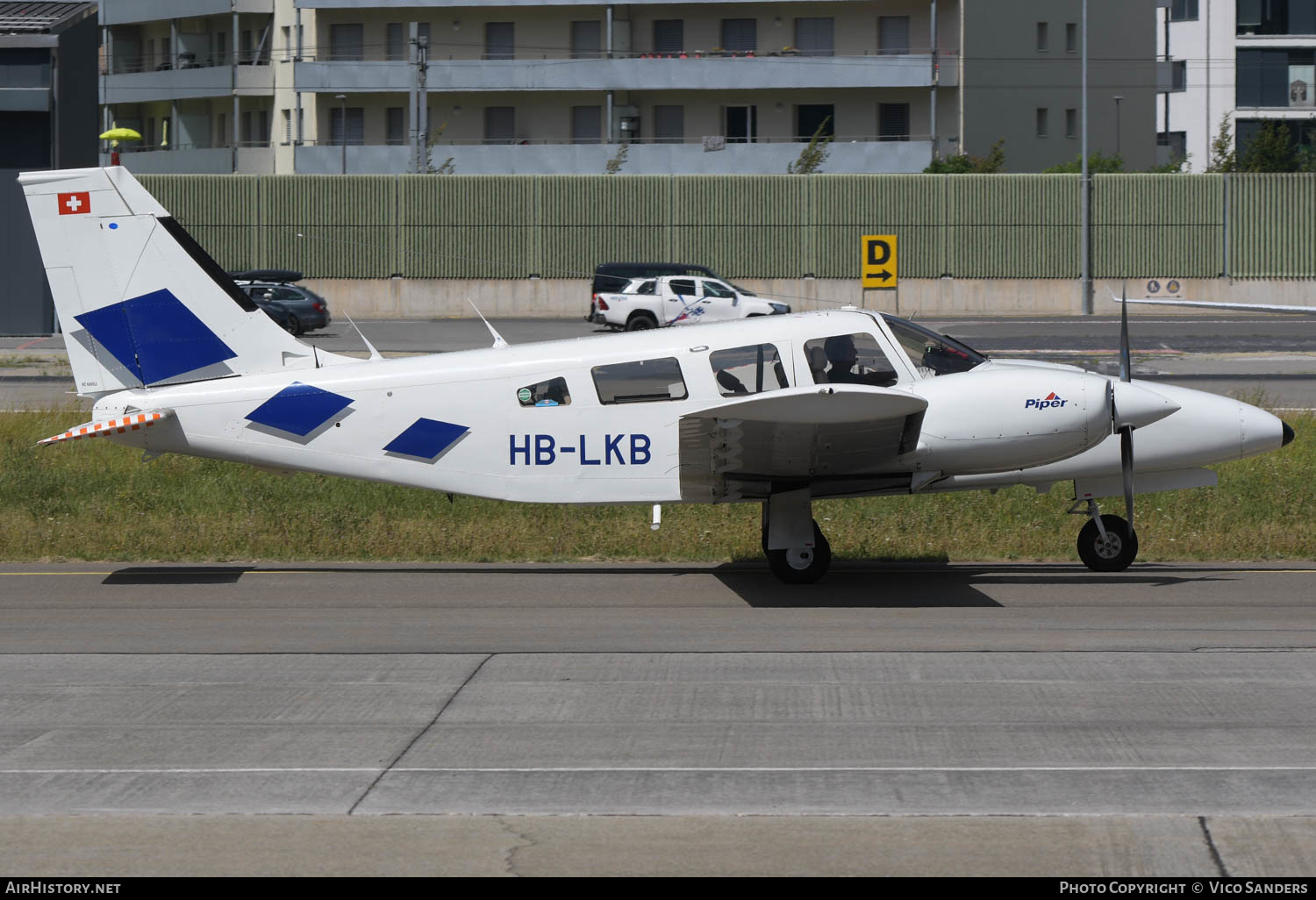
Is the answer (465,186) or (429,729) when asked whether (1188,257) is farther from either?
(429,729)

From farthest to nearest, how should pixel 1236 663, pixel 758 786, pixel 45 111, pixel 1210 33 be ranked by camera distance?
pixel 1210 33, pixel 45 111, pixel 1236 663, pixel 758 786

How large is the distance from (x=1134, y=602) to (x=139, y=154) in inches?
2946

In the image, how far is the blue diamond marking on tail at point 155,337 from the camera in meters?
13.8

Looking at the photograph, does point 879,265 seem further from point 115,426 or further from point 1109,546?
point 115,426

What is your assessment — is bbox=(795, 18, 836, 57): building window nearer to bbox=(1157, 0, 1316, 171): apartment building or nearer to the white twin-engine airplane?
bbox=(1157, 0, 1316, 171): apartment building

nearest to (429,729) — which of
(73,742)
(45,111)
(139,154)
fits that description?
(73,742)

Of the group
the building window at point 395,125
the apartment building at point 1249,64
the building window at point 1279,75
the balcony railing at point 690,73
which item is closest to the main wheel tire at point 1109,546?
the balcony railing at point 690,73

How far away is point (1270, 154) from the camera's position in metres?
62.2

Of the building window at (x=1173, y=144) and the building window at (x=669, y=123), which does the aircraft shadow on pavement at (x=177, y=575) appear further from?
the building window at (x=1173, y=144)

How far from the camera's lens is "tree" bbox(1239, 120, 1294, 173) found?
6222 cm

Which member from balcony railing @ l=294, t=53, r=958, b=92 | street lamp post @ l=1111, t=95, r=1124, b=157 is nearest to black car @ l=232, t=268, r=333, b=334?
balcony railing @ l=294, t=53, r=958, b=92

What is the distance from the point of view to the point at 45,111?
38.5 metres

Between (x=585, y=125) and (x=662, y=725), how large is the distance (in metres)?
58.6

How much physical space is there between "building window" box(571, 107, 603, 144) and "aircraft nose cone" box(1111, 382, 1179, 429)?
53.9m
